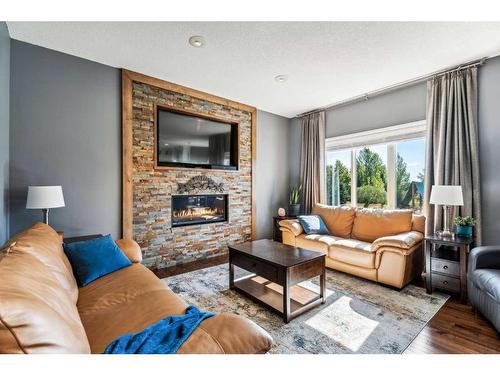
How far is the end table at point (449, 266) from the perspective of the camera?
2297mm

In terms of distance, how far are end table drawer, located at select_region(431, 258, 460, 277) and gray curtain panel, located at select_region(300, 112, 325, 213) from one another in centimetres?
205

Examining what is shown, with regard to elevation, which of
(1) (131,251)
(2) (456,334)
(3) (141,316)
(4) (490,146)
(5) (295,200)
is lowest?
(2) (456,334)

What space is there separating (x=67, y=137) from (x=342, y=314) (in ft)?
10.8

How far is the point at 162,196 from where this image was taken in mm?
3277

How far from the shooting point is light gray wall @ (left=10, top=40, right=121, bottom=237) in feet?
7.80

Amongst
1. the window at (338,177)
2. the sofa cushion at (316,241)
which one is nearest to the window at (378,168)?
the window at (338,177)

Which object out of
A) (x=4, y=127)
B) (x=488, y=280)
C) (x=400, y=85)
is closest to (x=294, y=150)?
(x=400, y=85)

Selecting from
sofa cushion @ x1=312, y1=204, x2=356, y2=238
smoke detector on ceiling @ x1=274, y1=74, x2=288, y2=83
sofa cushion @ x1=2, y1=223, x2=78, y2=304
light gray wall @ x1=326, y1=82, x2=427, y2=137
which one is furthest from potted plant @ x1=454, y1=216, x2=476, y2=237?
sofa cushion @ x1=2, y1=223, x2=78, y2=304

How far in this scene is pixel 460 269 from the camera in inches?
91.7

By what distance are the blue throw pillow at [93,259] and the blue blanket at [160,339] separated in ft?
3.45

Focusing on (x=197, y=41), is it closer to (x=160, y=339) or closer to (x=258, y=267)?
→ (x=258, y=267)

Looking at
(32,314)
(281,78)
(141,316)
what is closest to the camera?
(32,314)

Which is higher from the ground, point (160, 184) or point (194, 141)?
point (194, 141)
